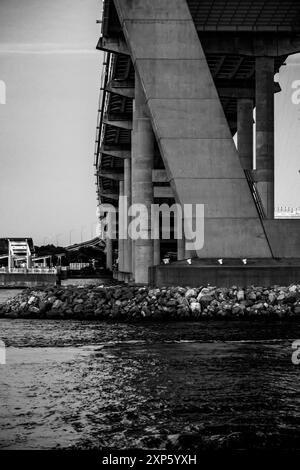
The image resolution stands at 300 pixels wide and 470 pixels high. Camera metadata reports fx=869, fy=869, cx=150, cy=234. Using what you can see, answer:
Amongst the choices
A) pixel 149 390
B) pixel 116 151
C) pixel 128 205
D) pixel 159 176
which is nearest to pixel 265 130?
pixel 159 176

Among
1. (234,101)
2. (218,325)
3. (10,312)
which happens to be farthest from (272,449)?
(234,101)

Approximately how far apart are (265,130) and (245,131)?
9.03 meters

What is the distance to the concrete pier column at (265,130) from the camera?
167 ft

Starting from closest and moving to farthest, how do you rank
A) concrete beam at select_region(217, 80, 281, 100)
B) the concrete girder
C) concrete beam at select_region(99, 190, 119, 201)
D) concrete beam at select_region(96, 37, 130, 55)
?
the concrete girder → concrete beam at select_region(96, 37, 130, 55) → concrete beam at select_region(217, 80, 281, 100) → concrete beam at select_region(99, 190, 119, 201)

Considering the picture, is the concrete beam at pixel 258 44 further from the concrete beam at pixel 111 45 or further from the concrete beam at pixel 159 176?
the concrete beam at pixel 159 176

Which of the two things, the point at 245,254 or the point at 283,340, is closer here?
the point at 283,340

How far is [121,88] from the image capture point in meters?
56.4

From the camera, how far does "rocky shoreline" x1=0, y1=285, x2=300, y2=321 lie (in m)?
30.7

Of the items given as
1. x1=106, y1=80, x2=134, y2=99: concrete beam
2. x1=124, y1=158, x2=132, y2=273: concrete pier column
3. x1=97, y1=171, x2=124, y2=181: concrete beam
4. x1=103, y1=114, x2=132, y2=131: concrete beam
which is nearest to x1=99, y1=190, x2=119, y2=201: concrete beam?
x1=97, y1=171, x2=124, y2=181: concrete beam

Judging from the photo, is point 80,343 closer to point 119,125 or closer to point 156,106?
point 156,106

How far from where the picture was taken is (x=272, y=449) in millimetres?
11070

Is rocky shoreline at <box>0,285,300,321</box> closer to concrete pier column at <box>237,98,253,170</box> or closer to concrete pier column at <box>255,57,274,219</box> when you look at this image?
concrete pier column at <box>255,57,274,219</box>

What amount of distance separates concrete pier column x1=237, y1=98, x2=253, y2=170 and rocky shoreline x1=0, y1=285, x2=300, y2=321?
2854 cm
